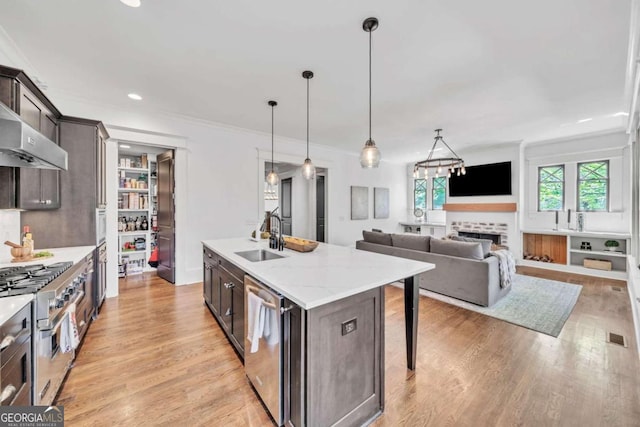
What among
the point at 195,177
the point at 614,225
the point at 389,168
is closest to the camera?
the point at 195,177

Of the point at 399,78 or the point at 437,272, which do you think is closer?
the point at 399,78

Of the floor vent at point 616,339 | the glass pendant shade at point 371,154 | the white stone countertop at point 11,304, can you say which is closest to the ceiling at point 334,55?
the glass pendant shade at point 371,154

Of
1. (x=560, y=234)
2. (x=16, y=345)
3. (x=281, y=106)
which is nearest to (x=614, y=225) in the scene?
(x=560, y=234)

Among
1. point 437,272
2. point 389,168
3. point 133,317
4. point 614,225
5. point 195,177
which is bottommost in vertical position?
point 133,317

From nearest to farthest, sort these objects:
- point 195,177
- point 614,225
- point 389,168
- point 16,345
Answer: point 16,345
point 195,177
point 614,225
point 389,168

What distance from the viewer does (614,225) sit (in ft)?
15.7

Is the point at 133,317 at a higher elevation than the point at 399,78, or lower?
lower

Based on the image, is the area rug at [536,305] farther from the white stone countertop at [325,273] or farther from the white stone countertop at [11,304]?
the white stone countertop at [11,304]

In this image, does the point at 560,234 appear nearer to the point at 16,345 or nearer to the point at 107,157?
the point at 16,345

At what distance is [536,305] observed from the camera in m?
3.39

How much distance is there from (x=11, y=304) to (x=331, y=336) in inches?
62.8

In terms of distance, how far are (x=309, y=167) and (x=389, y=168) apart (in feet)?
16.6

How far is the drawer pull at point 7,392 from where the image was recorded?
1146 millimetres

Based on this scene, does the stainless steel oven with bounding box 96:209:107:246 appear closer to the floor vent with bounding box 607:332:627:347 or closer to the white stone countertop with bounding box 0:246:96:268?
the white stone countertop with bounding box 0:246:96:268
